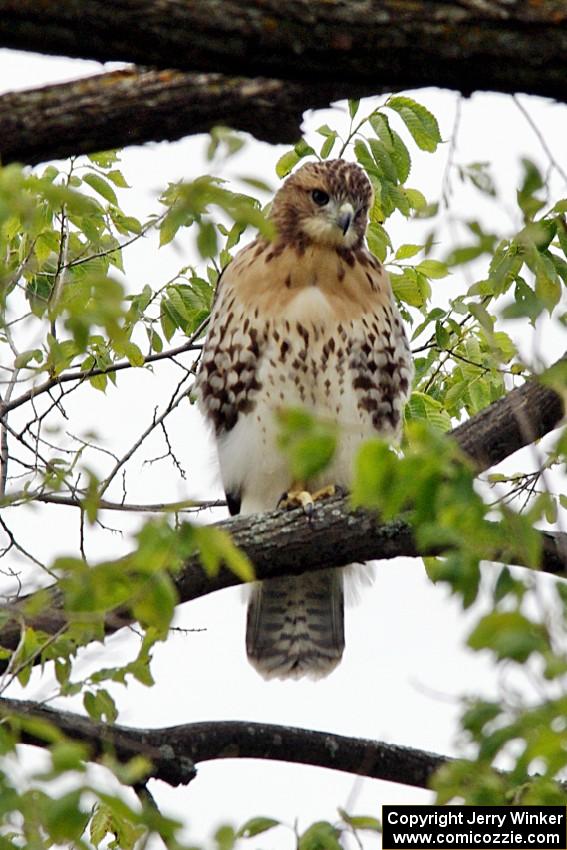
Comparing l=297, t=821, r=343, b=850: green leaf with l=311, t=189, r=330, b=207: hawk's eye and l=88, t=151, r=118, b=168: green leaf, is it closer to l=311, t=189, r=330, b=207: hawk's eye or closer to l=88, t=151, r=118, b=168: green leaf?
l=88, t=151, r=118, b=168: green leaf

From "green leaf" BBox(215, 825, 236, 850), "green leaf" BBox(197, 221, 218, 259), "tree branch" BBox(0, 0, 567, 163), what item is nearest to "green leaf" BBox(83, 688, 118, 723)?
"green leaf" BBox(215, 825, 236, 850)

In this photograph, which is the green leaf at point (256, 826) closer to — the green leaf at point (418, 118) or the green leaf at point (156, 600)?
the green leaf at point (156, 600)

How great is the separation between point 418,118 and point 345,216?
765 millimetres

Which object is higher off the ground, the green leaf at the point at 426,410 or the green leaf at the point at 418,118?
the green leaf at the point at 418,118

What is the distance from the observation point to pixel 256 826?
112 inches

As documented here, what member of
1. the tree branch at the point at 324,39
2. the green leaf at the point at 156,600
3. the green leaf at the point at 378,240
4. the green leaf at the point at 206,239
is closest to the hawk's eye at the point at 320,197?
the green leaf at the point at 378,240

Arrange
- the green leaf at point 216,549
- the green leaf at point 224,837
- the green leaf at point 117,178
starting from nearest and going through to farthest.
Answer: the green leaf at point 216,549
the green leaf at point 224,837
the green leaf at point 117,178

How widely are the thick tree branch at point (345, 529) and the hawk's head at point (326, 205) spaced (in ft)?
4.78

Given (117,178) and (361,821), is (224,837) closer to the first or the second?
(361,821)

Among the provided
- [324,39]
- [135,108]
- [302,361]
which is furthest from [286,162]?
[324,39]

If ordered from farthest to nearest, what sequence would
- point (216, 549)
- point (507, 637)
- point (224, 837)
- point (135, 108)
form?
point (135, 108) → point (224, 837) → point (216, 549) → point (507, 637)

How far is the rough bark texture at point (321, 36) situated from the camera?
2.41 m

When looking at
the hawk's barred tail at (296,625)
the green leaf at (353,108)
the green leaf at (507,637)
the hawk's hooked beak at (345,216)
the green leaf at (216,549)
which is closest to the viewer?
the green leaf at (507,637)

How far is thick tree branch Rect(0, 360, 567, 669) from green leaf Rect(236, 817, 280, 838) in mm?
1199
